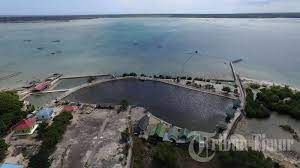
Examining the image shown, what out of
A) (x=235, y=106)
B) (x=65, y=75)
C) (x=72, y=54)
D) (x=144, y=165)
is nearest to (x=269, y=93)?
(x=235, y=106)

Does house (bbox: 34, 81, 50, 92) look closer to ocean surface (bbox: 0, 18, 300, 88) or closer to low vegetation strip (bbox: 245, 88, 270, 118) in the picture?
ocean surface (bbox: 0, 18, 300, 88)

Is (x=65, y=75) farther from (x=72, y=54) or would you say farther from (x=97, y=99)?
(x=72, y=54)

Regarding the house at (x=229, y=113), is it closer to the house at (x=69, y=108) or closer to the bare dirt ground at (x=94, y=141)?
the bare dirt ground at (x=94, y=141)

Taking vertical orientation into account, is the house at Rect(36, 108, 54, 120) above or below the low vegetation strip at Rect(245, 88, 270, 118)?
below

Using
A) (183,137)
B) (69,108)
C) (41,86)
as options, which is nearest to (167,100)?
(183,137)

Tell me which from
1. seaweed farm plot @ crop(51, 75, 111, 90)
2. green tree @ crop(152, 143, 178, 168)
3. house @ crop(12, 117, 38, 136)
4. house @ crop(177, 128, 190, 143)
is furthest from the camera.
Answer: seaweed farm plot @ crop(51, 75, 111, 90)

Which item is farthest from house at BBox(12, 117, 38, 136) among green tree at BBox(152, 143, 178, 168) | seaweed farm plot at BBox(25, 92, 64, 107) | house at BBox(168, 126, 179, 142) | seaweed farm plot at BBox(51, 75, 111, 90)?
house at BBox(168, 126, 179, 142)
